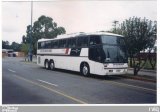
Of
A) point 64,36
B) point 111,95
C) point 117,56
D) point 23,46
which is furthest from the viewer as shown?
point 23,46

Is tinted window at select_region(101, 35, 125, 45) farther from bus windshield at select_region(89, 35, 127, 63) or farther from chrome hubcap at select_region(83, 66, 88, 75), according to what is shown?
chrome hubcap at select_region(83, 66, 88, 75)

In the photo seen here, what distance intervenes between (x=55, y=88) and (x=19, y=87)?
5.54 feet

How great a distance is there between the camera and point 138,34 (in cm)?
1554

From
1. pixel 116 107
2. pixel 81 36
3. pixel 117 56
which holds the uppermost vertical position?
pixel 81 36

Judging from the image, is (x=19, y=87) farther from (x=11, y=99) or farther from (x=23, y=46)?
(x=23, y=46)

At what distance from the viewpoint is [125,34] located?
15930 mm

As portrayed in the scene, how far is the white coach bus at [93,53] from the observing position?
1484 centimetres

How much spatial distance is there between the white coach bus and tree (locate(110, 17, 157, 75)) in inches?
20.1

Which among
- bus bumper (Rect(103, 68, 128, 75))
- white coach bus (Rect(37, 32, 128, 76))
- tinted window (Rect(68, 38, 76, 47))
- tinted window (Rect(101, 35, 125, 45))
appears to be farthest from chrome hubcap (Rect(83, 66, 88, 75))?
tinted window (Rect(101, 35, 125, 45))

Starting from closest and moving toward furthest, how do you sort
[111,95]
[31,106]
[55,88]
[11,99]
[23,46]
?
[31,106] < [11,99] < [111,95] < [55,88] < [23,46]

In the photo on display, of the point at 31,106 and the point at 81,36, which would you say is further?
the point at 81,36

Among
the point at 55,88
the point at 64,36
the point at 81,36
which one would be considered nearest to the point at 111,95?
the point at 55,88

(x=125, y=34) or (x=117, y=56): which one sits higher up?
(x=125, y=34)

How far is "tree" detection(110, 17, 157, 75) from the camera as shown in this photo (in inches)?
601
